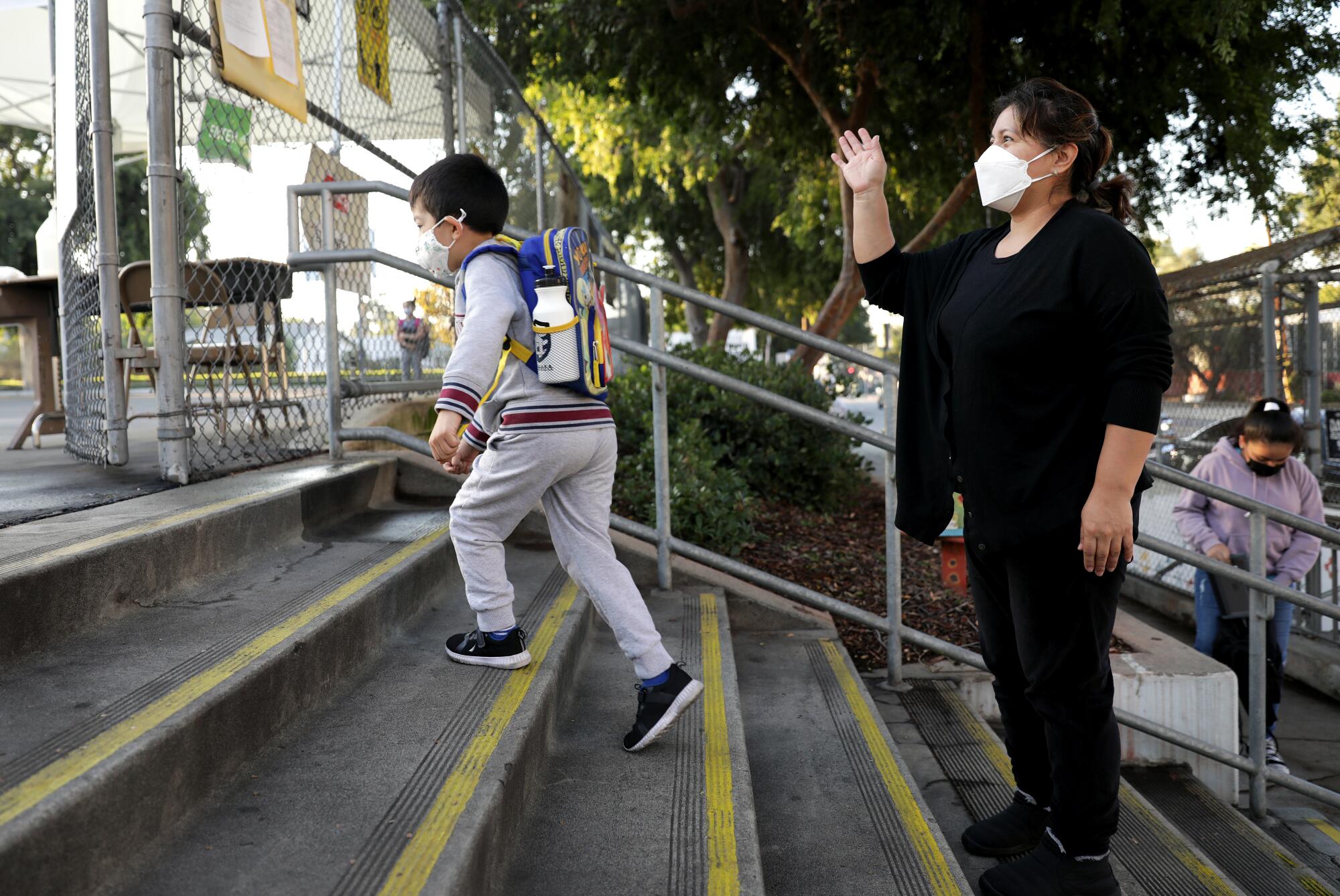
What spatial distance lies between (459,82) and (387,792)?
17.8ft

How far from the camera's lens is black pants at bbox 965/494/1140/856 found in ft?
7.13

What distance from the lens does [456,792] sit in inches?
79.7

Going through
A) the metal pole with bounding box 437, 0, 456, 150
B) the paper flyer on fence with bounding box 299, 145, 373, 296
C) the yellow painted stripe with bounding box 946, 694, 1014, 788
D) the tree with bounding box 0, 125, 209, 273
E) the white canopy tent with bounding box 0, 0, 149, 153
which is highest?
the tree with bounding box 0, 125, 209, 273

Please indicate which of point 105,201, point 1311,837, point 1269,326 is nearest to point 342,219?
point 105,201

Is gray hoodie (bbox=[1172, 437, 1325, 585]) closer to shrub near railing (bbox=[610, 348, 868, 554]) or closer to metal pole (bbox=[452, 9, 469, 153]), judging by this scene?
shrub near railing (bbox=[610, 348, 868, 554])

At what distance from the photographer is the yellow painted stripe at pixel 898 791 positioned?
2.30 metres

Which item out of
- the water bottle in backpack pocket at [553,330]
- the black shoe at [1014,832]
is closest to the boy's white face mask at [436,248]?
the water bottle in backpack pocket at [553,330]

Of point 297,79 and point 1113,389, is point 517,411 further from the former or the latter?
point 297,79

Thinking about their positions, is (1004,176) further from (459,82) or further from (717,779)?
(459,82)

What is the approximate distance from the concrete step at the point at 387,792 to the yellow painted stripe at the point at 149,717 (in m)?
0.19

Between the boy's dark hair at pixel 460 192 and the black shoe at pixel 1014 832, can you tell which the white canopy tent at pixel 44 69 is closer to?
the boy's dark hair at pixel 460 192

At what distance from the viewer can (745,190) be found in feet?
64.1

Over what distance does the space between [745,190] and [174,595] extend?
17.7 meters

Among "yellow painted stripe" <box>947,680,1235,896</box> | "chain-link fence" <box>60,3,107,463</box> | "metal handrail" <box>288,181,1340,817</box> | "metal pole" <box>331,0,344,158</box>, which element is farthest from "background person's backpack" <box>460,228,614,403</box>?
"metal pole" <box>331,0,344,158</box>
